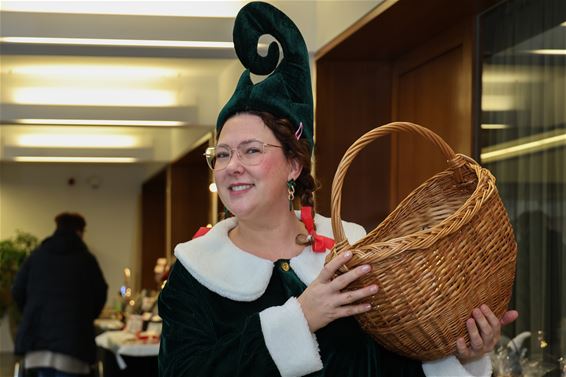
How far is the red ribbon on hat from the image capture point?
2.03 m

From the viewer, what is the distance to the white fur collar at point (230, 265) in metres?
1.93

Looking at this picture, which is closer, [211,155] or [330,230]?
[211,155]

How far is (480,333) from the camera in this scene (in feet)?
5.87

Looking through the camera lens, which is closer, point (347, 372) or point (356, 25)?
point (347, 372)

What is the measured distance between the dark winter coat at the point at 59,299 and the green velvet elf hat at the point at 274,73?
4.87 m

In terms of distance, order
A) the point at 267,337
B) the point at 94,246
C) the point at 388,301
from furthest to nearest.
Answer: the point at 94,246 < the point at 267,337 < the point at 388,301

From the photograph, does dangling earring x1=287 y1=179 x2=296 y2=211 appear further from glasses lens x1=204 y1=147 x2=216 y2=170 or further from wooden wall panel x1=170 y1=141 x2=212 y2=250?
wooden wall panel x1=170 y1=141 x2=212 y2=250

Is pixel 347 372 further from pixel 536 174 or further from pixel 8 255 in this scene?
pixel 8 255

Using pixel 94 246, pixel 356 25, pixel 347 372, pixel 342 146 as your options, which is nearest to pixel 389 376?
pixel 347 372

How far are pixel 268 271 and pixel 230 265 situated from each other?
8cm

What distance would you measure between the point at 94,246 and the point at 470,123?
1095 cm

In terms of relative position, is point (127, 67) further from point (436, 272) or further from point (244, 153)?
point (436, 272)

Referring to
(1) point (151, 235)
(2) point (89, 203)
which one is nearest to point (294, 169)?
(1) point (151, 235)

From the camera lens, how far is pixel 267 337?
180cm
